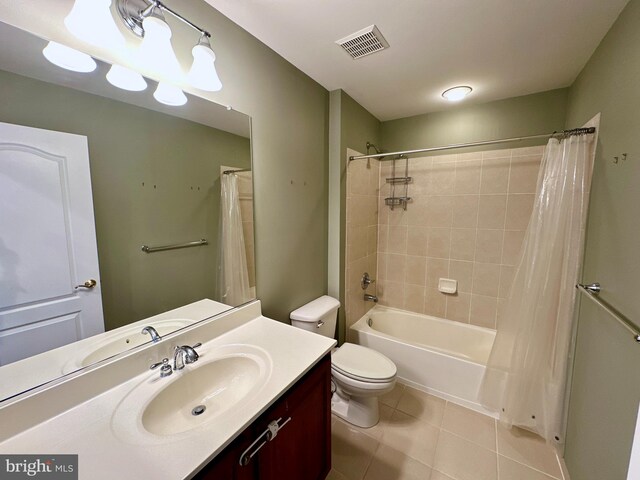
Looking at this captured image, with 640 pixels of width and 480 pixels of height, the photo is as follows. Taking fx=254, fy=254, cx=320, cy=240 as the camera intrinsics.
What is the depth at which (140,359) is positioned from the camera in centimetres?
98

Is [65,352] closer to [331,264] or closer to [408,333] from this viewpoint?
[331,264]

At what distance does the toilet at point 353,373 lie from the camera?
1614mm

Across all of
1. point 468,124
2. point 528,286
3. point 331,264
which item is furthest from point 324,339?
point 468,124

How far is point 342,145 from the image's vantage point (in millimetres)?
2043

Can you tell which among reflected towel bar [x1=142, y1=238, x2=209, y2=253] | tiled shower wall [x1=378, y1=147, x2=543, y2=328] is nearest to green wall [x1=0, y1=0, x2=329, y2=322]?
reflected towel bar [x1=142, y1=238, x2=209, y2=253]

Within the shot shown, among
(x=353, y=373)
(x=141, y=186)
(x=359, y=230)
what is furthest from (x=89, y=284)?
(x=359, y=230)

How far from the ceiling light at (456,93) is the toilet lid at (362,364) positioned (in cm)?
209

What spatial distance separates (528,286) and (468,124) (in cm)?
150

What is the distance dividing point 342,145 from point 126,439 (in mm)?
2007

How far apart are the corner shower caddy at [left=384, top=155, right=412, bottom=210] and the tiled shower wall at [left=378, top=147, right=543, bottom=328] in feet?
0.13

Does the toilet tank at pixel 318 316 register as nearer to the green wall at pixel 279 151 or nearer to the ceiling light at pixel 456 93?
the green wall at pixel 279 151

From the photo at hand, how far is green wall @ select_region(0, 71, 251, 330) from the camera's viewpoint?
0.80 metres

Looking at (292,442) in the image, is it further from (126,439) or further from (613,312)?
(613,312)
